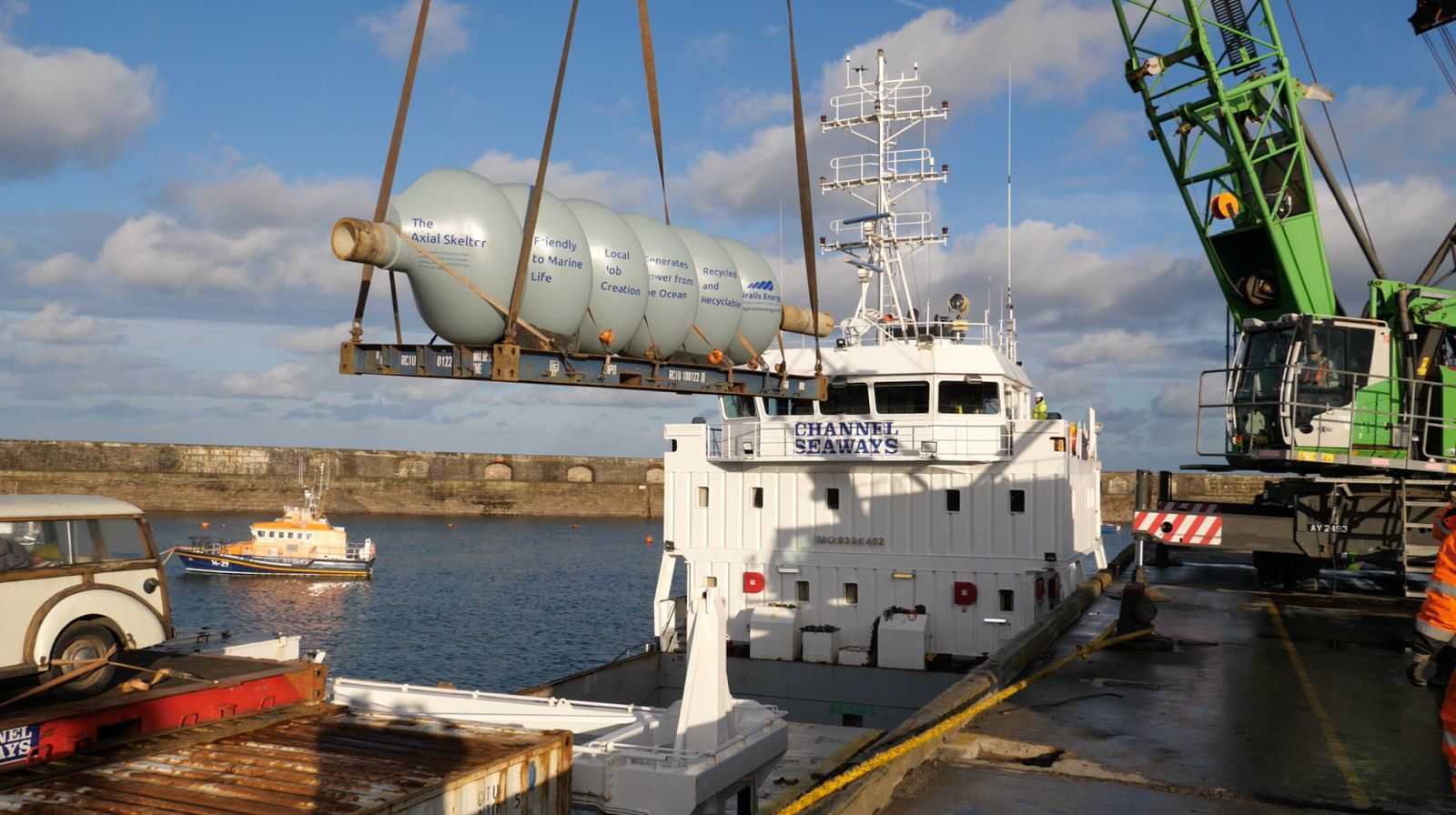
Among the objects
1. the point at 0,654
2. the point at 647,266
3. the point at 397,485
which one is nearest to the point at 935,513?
the point at 647,266

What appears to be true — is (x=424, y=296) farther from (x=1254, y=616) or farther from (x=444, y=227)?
(x=1254, y=616)

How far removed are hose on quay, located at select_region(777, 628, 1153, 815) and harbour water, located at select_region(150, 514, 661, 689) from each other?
757 inches

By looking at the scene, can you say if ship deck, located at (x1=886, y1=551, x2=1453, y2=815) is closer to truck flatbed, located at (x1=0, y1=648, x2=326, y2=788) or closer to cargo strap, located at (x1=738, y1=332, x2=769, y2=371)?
cargo strap, located at (x1=738, y1=332, x2=769, y2=371)

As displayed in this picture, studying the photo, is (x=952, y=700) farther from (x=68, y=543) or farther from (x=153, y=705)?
(x=68, y=543)

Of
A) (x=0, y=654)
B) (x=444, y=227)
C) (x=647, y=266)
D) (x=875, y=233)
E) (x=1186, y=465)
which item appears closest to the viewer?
(x=0, y=654)

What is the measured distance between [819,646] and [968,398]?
531 centimetres

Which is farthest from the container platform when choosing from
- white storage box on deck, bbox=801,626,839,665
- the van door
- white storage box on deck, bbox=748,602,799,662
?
white storage box on deck, bbox=801,626,839,665

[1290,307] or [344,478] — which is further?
[344,478]

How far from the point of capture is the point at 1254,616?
16.9 metres

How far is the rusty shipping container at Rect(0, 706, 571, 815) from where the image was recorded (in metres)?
6.42

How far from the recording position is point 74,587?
869 centimetres

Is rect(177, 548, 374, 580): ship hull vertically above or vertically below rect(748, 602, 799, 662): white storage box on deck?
below

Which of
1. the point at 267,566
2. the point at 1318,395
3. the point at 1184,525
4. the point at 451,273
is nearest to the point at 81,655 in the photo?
the point at 451,273

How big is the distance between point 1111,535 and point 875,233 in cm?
7940
